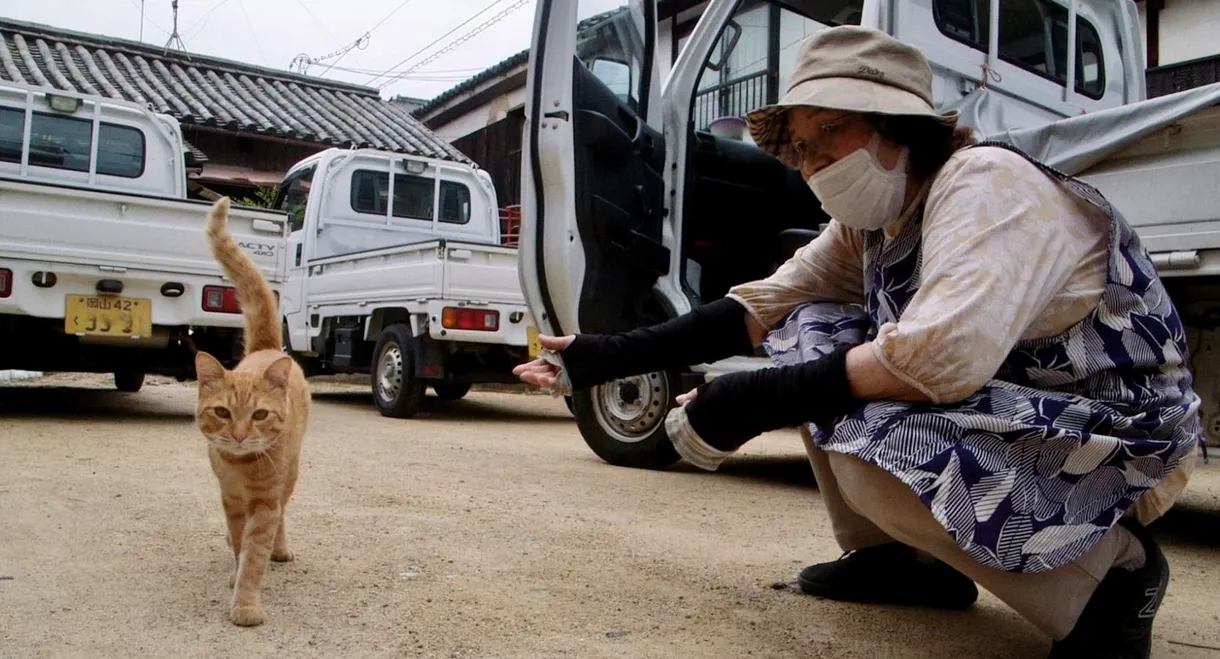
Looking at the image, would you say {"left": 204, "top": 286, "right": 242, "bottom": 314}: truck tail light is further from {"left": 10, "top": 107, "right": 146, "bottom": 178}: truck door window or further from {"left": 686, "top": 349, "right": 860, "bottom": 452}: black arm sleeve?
{"left": 686, "top": 349, "right": 860, "bottom": 452}: black arm sleeve

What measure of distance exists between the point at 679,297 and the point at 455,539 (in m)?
1.86

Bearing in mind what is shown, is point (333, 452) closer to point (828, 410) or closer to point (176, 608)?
point (176, 608)

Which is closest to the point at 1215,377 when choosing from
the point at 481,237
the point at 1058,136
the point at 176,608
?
the point at 1058,136

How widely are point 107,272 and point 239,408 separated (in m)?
4.13

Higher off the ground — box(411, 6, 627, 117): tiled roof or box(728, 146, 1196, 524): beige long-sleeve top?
box(411, 6, 627, 117): tiled roof

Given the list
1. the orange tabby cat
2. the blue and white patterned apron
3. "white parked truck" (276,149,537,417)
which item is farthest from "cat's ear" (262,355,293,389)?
"white parked truck" (276,149,537,417)

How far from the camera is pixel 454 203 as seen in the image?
9.09 metres

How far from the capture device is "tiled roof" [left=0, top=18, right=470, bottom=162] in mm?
12500

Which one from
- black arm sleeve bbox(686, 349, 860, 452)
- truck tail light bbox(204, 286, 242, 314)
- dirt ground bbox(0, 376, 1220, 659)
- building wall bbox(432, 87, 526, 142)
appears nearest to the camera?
black arm sleeve bbox(686, 349, 860, 452)

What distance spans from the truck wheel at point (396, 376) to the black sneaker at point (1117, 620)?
5.81m

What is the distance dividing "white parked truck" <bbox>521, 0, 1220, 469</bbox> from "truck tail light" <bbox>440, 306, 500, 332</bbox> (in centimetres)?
212

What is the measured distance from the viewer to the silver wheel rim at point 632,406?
473 cm

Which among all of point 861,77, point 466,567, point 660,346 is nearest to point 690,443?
point 660,346

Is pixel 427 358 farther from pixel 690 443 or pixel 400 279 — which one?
pixel 690 443
